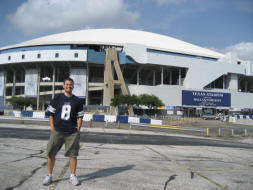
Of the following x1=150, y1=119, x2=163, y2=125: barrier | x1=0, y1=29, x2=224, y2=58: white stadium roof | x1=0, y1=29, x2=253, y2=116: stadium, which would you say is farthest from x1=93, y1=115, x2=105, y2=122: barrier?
x1=0, y1=29, x2=224, y2=58: white stadium roof

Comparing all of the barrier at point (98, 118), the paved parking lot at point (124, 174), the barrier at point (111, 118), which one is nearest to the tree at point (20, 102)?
the barrier at point (98, 118)

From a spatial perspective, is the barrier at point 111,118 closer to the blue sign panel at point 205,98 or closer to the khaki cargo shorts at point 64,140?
the khaki cargo shorts at point 64,140

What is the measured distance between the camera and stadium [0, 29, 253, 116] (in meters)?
54.9

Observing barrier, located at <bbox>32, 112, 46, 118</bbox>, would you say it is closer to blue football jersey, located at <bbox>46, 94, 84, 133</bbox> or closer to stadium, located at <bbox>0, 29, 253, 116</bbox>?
stadium, located at <bbox>0, 29, 253, 116</bbox>

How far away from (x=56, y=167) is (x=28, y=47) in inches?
2582

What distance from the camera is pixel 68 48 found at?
57406mm

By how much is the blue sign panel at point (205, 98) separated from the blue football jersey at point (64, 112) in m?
55.8

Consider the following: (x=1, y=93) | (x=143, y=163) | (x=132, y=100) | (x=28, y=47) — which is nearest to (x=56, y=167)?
(x=143, y=163)

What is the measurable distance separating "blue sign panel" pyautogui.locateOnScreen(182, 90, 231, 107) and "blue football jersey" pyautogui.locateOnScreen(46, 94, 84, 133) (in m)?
55.8

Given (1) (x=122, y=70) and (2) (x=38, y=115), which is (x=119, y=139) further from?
(1) (x=122, y=70)

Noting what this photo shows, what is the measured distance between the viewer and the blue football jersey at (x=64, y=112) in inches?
150

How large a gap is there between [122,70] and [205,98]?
994 inches

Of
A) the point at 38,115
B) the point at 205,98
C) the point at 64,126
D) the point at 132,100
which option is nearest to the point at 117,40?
the point at 132,100

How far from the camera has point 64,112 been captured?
381 centimetres
